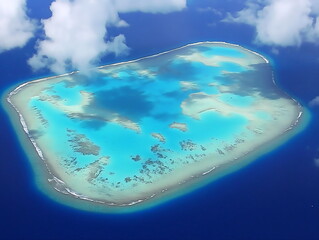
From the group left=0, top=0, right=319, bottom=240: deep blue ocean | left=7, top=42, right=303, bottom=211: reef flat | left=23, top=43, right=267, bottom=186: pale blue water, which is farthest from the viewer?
left=23, top=43, right=267, bottom=186: pale blue water

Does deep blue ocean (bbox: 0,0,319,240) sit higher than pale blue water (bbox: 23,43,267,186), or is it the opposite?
pale blue water (bbox: 23,43,267,186)

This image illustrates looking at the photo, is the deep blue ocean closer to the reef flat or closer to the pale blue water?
the reef flat

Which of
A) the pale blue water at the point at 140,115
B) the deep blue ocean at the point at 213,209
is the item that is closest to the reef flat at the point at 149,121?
the pale blue water at the point at 140,115

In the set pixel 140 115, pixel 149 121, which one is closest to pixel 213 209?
pixel 149 121

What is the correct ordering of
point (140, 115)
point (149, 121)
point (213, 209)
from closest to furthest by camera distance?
point (213, 209)
point (149, 121)
point (140, 115)

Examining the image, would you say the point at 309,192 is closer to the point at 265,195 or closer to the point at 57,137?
the point at 265,195

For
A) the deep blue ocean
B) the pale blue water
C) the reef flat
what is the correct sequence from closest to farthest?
the deep blue ocean → the reef flat → the pale blue water

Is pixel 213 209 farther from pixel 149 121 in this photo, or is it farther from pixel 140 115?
pixel 140 115

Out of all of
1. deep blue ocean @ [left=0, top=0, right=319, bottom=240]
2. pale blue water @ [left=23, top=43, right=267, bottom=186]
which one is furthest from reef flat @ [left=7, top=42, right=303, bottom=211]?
deep blue ocean @ [left=0, top=0, right=319, bottom=240]

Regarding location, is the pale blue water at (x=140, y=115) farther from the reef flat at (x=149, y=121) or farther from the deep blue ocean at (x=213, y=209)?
the deep blue ocean at (x=213, y=209)
